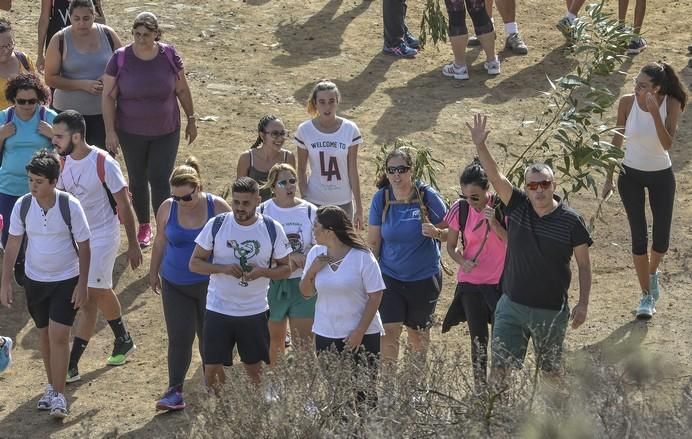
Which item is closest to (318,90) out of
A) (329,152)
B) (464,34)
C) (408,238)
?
(329,152)

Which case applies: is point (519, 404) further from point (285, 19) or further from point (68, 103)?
point (285, 19)

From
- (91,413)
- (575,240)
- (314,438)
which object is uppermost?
(575,240)

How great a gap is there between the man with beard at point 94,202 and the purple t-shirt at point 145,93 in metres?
1.25

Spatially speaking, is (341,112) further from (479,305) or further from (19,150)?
(479,305)

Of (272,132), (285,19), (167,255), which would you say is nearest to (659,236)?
(272,132)

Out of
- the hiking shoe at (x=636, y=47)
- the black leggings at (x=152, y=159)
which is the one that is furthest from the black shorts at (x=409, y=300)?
the hiking shoe at (x=636, y=47)

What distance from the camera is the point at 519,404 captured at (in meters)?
6.56

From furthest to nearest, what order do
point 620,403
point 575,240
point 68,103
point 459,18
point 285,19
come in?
point 285,19, point 459,18, point 68,103, point 575,240, point 620,403

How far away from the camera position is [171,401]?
895cm

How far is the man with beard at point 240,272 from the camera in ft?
27.7

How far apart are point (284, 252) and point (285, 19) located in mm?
7739

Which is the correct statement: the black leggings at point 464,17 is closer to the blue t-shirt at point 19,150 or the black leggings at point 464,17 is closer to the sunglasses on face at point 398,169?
the blue t-shirt at point 19,150

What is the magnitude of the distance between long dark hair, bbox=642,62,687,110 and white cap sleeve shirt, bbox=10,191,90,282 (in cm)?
416

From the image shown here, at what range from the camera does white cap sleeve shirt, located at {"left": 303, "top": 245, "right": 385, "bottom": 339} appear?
316 inches
